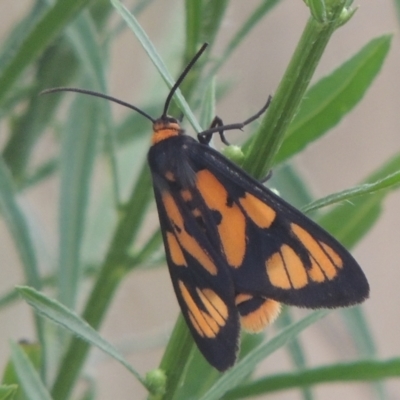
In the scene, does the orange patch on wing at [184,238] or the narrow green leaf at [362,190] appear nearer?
the narrow green leaf at [362,190]

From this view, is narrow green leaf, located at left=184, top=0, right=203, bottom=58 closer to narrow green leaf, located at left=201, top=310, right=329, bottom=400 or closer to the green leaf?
the green leaf

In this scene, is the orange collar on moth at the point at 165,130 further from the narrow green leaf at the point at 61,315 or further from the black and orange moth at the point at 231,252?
the narrow green leaf at the point at 61,315

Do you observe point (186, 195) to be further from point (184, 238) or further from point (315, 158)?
point (315, 158)

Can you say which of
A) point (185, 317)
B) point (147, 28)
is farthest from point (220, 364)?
point (147, 28)

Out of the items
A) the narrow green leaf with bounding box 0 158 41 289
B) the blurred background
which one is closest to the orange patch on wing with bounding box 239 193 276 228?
the narrow green leaf with bounding box 0 158 41 289

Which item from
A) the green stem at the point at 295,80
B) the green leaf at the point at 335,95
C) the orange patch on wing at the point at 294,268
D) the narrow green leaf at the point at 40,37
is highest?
the narrow green leaf at the point at 40,37

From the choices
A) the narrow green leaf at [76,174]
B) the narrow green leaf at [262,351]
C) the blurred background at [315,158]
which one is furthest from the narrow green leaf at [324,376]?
the blurred background at [315,158]

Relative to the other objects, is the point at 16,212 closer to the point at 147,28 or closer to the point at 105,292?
the point at 105,292

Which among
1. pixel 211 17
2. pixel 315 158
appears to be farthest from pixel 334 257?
pixel 315 158
